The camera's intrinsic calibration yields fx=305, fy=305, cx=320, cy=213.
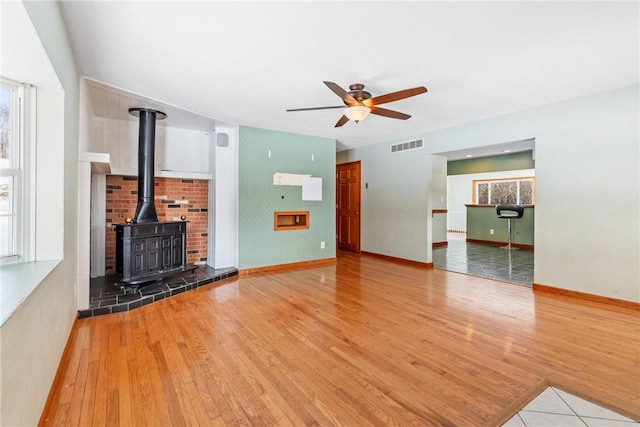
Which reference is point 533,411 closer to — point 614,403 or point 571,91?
point 614,403

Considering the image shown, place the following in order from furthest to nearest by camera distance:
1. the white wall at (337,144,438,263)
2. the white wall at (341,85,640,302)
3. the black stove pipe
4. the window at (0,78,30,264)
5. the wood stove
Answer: the white wall at (337,144,438,263) → the black stove pipe → the wood stove → the white wall at (341,85,640,302) → the window at (0,78,30,264)

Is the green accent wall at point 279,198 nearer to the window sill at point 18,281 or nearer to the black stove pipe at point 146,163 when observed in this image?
the black stove pipe at point 146,163

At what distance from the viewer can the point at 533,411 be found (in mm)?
1734

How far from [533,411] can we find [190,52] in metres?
3.51

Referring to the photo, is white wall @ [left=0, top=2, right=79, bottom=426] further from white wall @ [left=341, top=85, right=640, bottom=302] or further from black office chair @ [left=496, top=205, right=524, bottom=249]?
black office chair @ [left=496, top=205, right=524, bottom=249]

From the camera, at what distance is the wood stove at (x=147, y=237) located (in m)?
3.68


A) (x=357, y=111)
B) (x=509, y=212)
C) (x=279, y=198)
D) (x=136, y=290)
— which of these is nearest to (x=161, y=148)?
(x=279, y=198)

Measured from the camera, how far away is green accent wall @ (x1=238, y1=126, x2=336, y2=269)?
506 centimetres

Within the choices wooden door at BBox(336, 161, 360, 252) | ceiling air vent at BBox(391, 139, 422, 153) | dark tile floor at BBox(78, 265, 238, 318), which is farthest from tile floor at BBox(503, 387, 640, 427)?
wooden door at BBox(336, 161, 360, 252)

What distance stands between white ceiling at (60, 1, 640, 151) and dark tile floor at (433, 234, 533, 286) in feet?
8.37

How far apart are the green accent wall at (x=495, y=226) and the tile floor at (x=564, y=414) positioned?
21.8 ft

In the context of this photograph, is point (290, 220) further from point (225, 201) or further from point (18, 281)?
point (18, 281)

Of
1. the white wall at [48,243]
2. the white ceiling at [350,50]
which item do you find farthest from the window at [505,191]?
the white wall at [48,243]

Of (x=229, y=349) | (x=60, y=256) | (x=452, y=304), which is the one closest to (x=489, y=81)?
(x=452, y=304)
